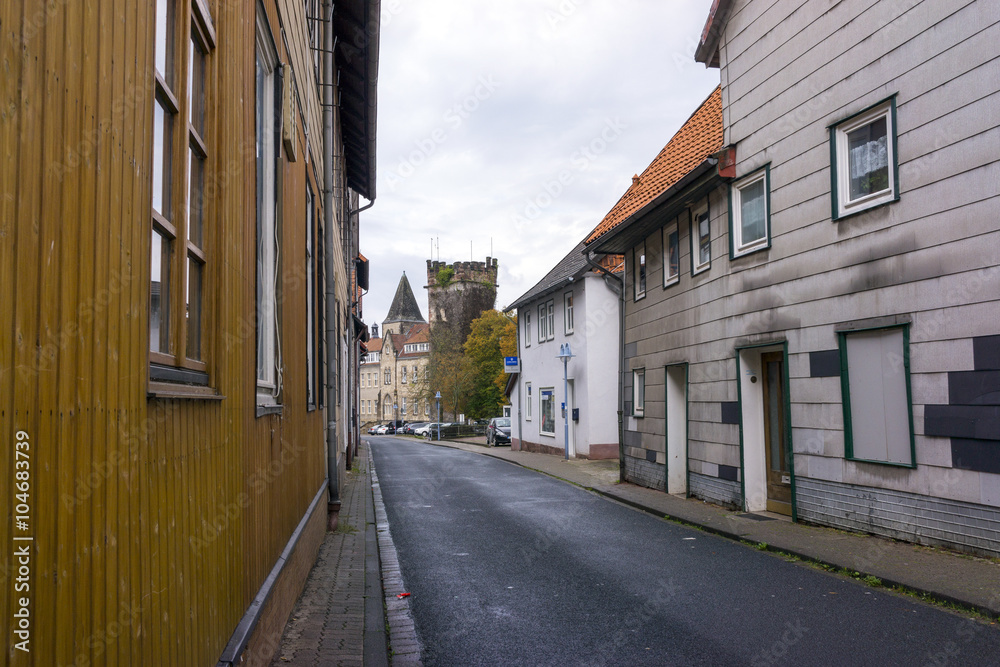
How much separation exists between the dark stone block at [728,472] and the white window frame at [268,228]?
8084 mm

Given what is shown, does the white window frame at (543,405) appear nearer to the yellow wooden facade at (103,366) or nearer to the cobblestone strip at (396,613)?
the cobblestone strip at (396,613)

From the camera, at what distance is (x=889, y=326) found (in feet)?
28.1

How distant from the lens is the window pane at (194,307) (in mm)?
3244

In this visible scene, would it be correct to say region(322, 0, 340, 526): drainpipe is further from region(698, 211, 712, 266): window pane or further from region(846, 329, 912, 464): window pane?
region(846, 329, 912, 464): window pane

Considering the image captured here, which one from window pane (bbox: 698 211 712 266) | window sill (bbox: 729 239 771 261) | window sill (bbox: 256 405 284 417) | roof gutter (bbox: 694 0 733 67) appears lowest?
window sill (bbox: 256 405 284 417)

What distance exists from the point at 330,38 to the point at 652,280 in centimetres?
748

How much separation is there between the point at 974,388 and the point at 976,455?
63 cm

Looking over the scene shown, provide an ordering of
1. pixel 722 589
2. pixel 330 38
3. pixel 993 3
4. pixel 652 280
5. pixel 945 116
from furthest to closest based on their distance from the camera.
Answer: pixel 652 280 < pixel 330 38 < pixel 945 116 < pixel 993 3 < pixel 722 589

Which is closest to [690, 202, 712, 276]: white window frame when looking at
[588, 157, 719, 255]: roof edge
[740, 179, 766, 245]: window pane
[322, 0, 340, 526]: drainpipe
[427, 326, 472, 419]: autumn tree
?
[588, 157, 719, 255]: roof edge

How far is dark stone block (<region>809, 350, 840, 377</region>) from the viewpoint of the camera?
9.52 meters

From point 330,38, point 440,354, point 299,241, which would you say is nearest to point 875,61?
point 299,241

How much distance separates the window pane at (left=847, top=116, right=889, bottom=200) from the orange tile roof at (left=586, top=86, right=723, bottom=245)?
3.96 meters

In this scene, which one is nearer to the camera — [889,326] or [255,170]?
[255,170]

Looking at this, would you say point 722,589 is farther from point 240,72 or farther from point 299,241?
point 240,72
